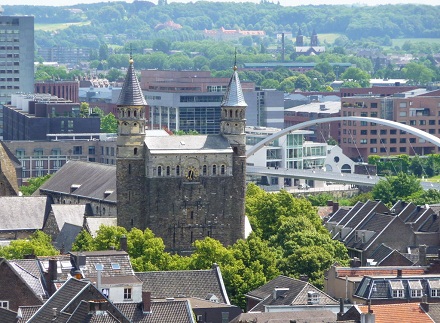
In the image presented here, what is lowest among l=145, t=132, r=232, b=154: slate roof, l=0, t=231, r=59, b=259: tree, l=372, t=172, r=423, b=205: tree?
l=0, t=231, r=59, b=259: tree

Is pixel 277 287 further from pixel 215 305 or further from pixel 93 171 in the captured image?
pixel 93 171

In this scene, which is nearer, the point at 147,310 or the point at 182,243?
the point at 147,310

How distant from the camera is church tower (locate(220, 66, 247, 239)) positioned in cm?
13175

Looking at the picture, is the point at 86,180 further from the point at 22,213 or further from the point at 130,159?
the point at 130,159

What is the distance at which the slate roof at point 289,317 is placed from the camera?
281 ft

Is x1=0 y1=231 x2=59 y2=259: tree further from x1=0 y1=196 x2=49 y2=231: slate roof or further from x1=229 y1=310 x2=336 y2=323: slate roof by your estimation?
x1=229 y1=310 x2=336 y2=323: slate roof

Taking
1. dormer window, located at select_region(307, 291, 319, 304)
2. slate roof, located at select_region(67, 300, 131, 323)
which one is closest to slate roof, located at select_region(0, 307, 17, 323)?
slate roof, located at select_region(67, 300, 131, 323)

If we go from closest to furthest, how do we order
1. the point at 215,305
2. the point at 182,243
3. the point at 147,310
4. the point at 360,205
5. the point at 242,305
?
the point at 147,310, the point at 215,305, the point at 242,305, the point at 182,243, the point at 360,205

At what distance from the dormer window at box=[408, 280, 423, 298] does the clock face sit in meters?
34.5

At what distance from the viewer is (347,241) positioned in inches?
5246

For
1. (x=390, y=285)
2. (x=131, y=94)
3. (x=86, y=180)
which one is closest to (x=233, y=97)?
(x=131, y=94)

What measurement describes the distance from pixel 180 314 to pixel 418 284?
774 inches

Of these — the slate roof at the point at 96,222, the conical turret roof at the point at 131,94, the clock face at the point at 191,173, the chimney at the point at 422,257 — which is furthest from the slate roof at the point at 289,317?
the conical turret roof at the point at 131,94

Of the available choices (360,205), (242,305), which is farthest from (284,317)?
(360,205)
